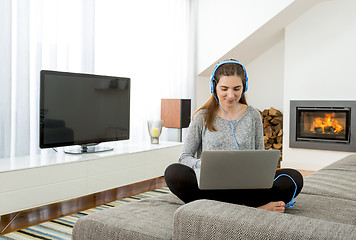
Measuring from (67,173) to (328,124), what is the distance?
3.61 meters

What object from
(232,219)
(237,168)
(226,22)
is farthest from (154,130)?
(232,219)

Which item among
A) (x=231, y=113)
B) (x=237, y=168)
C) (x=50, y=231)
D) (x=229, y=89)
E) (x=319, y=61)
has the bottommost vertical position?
(x=50, y=231)

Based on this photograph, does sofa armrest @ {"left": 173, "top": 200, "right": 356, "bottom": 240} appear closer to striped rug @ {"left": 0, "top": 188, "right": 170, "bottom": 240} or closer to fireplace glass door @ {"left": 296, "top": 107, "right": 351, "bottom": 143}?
striped rug @ {"left": 0, "top": 188, "right": 170, "bottom": 240}

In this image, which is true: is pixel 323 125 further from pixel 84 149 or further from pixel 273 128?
pixel 84 149

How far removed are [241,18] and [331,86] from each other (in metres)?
1.51

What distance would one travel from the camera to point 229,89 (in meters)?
2.03

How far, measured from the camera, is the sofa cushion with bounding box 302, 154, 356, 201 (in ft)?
6.67

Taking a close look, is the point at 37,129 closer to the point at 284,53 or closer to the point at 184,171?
the point at 184,171

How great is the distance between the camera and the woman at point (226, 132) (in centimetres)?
177

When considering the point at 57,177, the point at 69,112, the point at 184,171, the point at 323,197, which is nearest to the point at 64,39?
the point at 69,112

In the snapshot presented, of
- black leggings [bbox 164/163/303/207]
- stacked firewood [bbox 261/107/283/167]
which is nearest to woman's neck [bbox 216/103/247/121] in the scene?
black leggings [bbox 164/163/303/207]

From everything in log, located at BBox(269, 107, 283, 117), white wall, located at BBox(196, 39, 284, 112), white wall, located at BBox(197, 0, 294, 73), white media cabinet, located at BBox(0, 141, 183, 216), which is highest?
white wall, located at BBox(197, 0, 294, 73)

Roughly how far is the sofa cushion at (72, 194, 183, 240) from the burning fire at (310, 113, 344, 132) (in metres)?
4.00

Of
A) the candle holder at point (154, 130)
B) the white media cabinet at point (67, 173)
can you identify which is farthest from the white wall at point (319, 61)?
the white media cabinet at point (67, 173)
